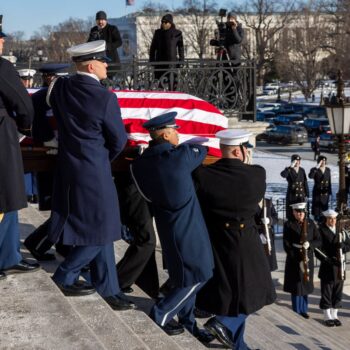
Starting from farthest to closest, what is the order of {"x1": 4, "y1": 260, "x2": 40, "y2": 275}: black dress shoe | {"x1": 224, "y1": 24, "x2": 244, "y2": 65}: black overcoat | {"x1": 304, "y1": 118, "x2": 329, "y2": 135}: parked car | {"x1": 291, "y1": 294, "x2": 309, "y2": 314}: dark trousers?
{"x1": 304, "y1": 118, "x2": 329, "y2": 135}: parked car
{"x1": 224, "y1": 24, "x2": 244, "y2": 65}: black overcoat
{"x1": 291, "y1": 294, "x2": 309, "y2": 314}: dark trousers
{"x1": 4, "y1": 260, "x2": 40, "y2": 275}: black dress shoe

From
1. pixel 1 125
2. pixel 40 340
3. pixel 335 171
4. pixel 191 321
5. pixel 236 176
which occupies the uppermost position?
pixel 1 125

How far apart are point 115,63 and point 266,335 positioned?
4787 mm

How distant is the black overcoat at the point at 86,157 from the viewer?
4.52 metres

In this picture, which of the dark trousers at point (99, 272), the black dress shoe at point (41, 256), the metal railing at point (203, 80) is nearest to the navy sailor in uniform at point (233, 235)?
the dark trousers at point (99, 272)

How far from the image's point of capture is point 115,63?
11.1 meters

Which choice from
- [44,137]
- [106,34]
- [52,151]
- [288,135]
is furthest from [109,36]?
[288,135]

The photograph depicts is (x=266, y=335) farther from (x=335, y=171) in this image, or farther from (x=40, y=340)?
(x=335, y=171)

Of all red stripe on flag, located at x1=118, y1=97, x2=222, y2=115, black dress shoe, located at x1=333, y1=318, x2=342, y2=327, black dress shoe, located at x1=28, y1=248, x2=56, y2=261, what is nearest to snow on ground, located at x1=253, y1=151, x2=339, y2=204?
black dress shoe, located at x1=333, y1=318, x2=342, y2=327


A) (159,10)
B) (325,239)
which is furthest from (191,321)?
(159,10)

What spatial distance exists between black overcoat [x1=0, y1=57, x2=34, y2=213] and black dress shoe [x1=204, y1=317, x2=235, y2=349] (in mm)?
1401

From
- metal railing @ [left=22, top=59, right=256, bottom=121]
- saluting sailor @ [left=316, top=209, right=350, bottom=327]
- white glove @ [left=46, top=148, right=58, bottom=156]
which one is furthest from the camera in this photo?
metal railing @ [left=22, top=59, right=256, bottom=121]

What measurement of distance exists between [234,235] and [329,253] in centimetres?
573

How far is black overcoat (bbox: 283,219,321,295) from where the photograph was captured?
32.8 feet

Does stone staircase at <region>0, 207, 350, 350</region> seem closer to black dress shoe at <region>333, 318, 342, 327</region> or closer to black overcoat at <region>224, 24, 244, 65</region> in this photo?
black dress shoe at <region>333, 318, 342, 327</region>
